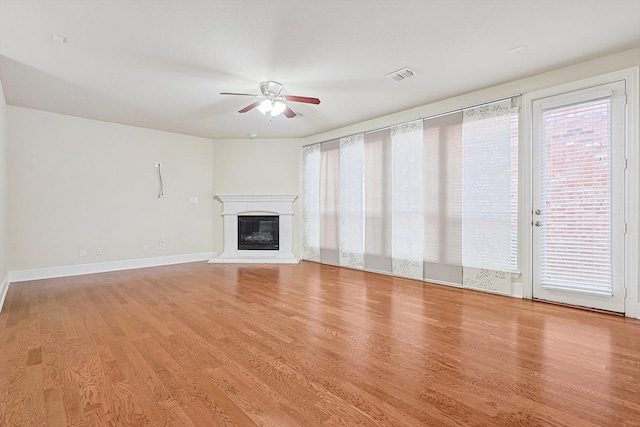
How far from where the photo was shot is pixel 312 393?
5.96 feet

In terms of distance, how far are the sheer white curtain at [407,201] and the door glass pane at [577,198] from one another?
5.20 ft

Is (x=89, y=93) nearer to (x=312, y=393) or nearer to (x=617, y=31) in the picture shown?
(x=312, y=393)

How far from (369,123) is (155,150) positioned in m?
4.23

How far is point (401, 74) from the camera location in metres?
3.61

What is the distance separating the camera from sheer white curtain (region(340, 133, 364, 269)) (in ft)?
18.6

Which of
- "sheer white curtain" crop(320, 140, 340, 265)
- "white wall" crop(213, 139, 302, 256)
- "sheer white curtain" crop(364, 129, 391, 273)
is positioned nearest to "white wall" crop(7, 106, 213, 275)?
"white wall" crop(213, 139, 302, 256)

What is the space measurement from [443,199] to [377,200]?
47.7 inches

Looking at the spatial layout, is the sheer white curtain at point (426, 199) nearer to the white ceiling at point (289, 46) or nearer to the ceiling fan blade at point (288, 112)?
the white ceiling at point (289, 46)

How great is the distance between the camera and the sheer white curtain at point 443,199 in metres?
4.33

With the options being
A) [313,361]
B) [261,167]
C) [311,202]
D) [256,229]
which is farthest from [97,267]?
[313,361]

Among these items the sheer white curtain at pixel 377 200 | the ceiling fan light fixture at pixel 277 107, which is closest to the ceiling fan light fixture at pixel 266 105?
the ceiling fan light fixture at pixel 277 107

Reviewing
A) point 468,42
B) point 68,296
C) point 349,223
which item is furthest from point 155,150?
point 468,42

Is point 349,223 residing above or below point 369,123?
below

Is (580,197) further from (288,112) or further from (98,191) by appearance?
(98,191)
